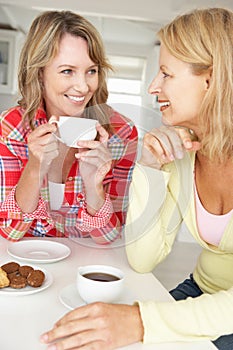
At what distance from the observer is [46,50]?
4.64 ft

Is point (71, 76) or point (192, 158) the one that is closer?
point (192, 158)

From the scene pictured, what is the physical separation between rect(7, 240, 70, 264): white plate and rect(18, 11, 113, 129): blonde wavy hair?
38cm

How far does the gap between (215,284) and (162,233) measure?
7.5 inches

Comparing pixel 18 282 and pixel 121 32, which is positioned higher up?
pixel 121 32

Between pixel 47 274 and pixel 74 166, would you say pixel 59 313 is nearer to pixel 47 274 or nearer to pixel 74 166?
pixel 47 274

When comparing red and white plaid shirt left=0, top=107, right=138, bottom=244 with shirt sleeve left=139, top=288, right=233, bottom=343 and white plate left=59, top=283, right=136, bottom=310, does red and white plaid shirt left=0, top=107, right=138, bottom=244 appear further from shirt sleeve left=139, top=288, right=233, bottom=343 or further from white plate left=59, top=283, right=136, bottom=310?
shirt sleeve left=139, top=288, right=233, bottom=343

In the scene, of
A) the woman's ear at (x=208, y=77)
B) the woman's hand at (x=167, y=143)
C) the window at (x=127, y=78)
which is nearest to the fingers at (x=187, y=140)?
the woman's hand at (x=167, y=143)

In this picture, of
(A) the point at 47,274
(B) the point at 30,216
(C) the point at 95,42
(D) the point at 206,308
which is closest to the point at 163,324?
(D) the point at 206,308

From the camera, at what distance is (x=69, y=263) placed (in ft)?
3.70

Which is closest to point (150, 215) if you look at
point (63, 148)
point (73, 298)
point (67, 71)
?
point (63, 148)

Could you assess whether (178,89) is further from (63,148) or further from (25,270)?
(25,270)

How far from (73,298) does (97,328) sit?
0.13m

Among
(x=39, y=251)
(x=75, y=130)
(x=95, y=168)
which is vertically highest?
(x=75, y=130)

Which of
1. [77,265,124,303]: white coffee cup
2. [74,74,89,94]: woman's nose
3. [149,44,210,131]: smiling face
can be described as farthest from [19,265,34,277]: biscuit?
[74,74,89,94]: woman's nose
